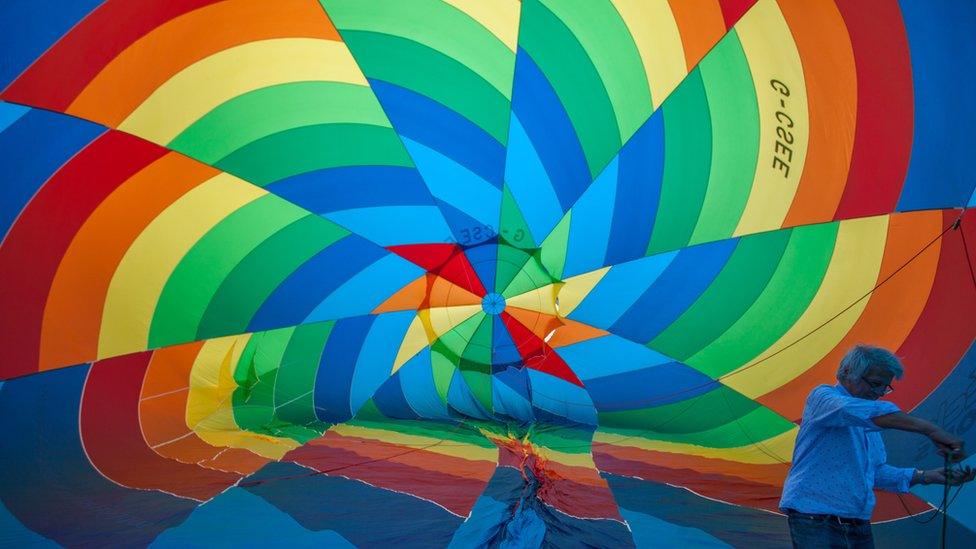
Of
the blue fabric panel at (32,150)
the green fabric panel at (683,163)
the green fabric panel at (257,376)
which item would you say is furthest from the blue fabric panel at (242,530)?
the green fabric panel at (683,163)

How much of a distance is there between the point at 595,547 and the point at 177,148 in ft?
8.31

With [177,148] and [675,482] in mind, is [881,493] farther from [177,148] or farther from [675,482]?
[177,148]

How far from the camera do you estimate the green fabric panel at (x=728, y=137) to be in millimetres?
3463

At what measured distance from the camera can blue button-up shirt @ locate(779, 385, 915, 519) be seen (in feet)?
5.82

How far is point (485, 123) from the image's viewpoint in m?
3.94

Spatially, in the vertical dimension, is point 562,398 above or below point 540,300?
below

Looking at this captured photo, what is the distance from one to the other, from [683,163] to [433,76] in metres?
1.25

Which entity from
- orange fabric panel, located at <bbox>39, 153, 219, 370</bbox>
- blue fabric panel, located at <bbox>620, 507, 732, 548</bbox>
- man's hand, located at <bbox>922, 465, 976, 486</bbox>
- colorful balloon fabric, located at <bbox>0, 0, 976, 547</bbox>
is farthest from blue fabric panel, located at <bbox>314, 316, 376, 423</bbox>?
man's hand, located at <bbox>922, 465, 976, 486</bbox>

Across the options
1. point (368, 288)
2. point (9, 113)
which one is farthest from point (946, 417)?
point (9, 113)

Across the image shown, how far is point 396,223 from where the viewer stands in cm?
425

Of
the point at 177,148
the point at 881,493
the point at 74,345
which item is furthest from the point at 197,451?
the point at 881,493

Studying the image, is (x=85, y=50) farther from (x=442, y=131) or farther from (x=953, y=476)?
(x=953, y=476)

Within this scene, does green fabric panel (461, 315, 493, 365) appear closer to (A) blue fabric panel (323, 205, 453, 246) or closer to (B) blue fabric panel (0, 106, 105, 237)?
(A) blue fabric panel (323, 205, 453, 246)

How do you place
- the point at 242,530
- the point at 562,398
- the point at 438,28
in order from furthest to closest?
the point at 562,398 < the point at 438,28 < the point at 242,530
